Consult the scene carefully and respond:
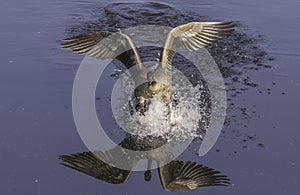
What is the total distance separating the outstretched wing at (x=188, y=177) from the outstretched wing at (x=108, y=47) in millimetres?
1788

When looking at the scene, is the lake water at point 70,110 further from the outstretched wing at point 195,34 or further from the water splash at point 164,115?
the outstretched wing at point 195,34

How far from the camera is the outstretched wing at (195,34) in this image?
8.03 m

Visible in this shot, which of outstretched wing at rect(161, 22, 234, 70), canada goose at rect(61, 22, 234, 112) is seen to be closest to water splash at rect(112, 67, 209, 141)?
canada goose at rect(61, 22, 234, 112)

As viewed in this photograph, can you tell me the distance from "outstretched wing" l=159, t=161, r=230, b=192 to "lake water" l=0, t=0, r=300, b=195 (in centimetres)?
9

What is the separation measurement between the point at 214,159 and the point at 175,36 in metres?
2.32

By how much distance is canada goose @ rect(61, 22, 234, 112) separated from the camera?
7.47m

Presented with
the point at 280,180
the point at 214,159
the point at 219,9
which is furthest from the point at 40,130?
the point at 219,9

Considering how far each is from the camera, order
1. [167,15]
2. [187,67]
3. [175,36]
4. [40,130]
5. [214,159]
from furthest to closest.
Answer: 1. [167,15]
2. [187,67]
3. [175,36]
4. [40,130]
5. [214,159]

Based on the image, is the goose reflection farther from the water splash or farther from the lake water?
the water splash

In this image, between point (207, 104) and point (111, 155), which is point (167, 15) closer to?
point (207, 104)

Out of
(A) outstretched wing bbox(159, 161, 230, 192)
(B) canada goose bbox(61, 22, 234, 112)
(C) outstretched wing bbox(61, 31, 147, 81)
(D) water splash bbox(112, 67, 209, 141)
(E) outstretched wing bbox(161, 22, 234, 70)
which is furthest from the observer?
(E) outstretched wing bbox(161, 22, 234, 70)

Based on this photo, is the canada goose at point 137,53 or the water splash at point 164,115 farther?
the canada goose at point 137,53

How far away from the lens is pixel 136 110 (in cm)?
768

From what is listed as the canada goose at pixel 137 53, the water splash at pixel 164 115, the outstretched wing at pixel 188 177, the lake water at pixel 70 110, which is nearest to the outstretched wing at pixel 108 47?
the canada goose at pixel 137 53
